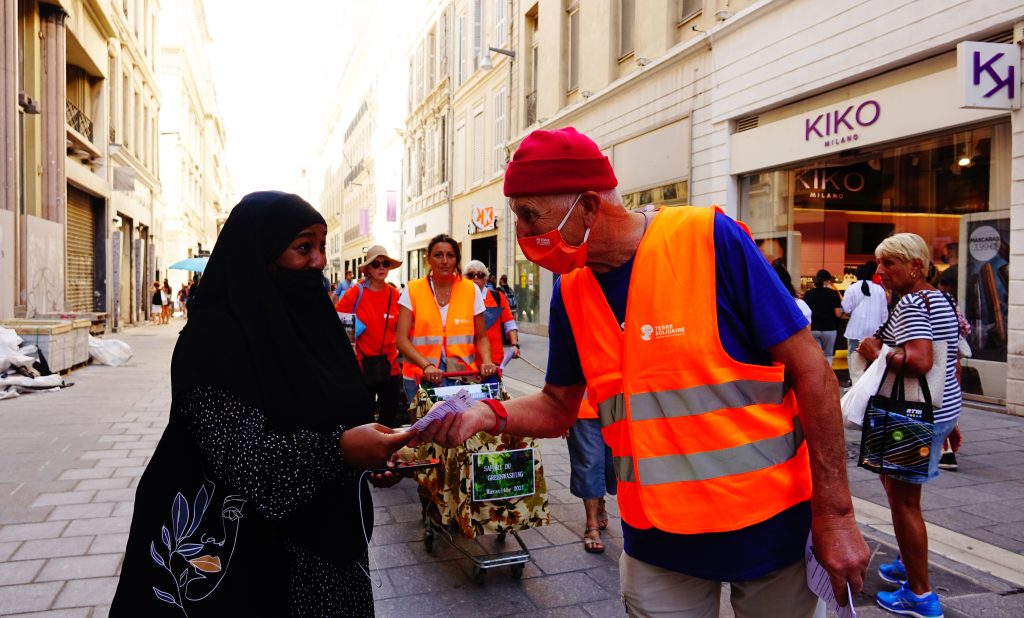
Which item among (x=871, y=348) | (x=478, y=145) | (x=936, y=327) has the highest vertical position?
(x=478, y=145)

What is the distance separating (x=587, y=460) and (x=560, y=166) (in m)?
3.08

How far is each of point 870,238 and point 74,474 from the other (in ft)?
37.2

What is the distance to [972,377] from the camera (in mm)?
9492

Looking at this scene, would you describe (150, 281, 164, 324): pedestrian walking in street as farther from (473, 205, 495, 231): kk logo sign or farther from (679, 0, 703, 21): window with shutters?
(679, 0, 703, 21): window with shutters

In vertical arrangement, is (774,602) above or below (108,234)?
below

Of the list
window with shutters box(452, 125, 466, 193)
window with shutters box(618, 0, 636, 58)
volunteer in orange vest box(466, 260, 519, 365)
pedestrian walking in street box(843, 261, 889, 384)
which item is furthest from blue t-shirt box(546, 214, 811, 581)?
window with shutters box(452, 125, 466, 193)

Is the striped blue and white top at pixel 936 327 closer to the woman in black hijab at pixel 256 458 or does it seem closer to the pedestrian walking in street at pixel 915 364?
the pedestrian walking in street at pixel 915 364

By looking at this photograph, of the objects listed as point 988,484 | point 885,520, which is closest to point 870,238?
point 988,484

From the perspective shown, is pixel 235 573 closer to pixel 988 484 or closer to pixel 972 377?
pixel 988 484

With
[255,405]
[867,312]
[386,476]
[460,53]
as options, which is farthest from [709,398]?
[460,53]

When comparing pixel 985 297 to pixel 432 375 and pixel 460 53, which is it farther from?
pixel 460 53

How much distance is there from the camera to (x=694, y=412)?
1769 mm

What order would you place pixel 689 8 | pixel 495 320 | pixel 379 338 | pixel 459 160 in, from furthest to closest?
pixel 459 160
pixel 689 8
pixel 379 338
pixel 495 320

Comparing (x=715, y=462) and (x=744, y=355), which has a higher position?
(x=744, y=355)
